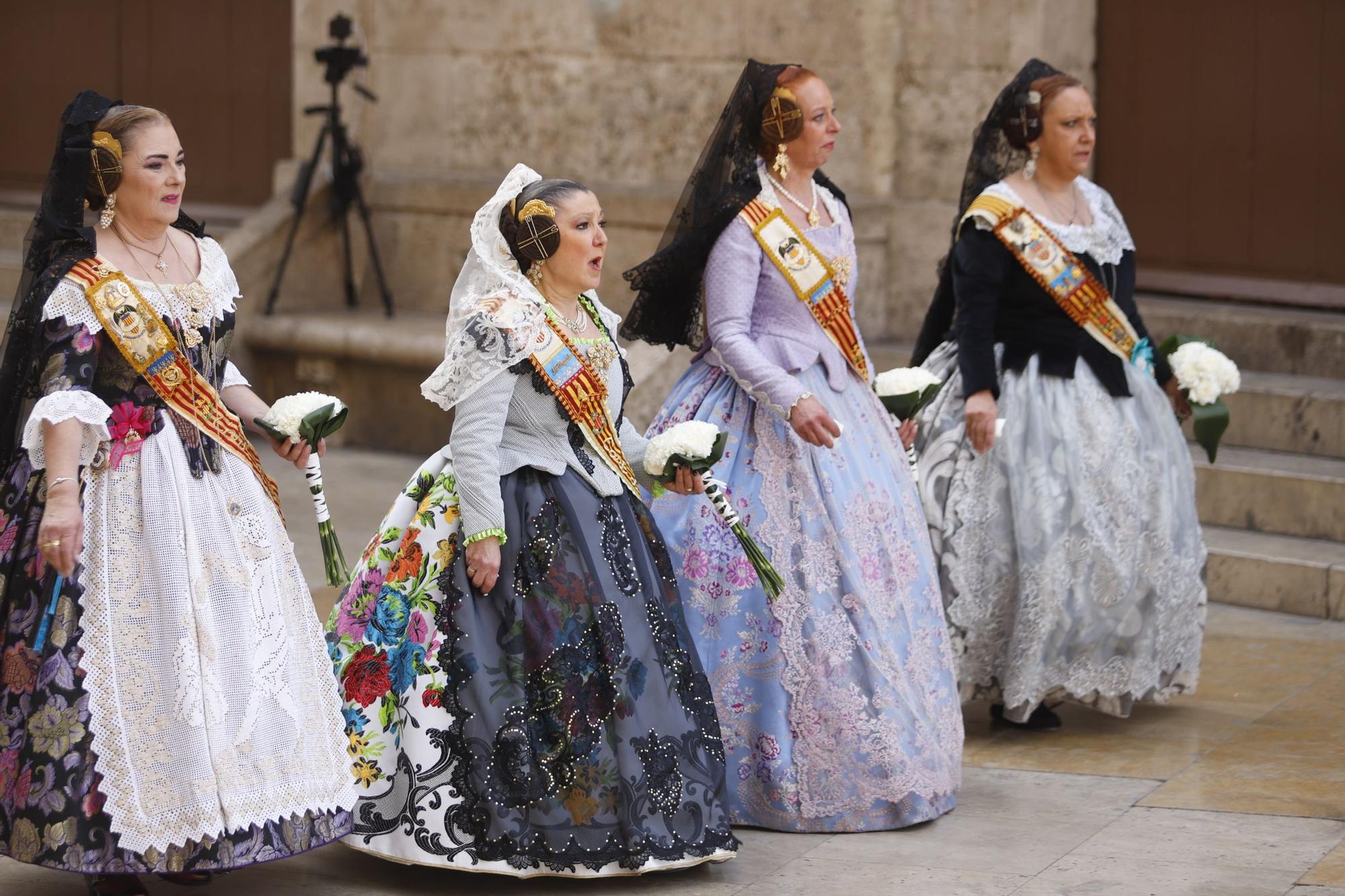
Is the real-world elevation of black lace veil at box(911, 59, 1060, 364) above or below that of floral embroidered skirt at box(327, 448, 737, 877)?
above

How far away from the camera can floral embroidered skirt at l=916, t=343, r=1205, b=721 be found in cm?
579

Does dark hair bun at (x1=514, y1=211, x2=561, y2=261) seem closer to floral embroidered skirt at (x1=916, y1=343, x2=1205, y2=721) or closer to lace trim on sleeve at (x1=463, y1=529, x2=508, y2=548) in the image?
lace trim on sleeve at (x1=463, y1=529, x2=508, y2=548)

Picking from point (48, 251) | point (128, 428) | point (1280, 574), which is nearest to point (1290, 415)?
point (1280, 574)

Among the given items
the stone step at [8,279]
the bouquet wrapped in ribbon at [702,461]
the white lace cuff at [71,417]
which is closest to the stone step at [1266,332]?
the bouquet wrapped in ribbon at [702,461]

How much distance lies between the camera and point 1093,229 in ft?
19.5

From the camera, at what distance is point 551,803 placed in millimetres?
4465

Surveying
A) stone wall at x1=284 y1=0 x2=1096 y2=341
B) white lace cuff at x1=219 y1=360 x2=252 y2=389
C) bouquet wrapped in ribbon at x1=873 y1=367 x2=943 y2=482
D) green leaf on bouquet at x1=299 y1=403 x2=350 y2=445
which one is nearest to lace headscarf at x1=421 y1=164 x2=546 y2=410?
green leaf on bouquet at x1=299 y1=403 x2=350 y2=445

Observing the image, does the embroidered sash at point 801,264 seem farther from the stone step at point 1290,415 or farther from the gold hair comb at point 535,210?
the stone step at point 1290,415

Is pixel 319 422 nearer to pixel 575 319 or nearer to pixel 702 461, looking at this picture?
pixel 575 319

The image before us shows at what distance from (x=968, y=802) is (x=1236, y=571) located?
8.22 ft

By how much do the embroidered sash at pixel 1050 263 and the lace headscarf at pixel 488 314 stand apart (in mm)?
1667

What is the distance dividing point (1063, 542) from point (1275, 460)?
2.41 m

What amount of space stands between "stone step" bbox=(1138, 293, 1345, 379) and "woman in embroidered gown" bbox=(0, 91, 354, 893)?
4.84 meters

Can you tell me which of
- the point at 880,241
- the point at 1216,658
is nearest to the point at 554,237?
the point at 1216,658
